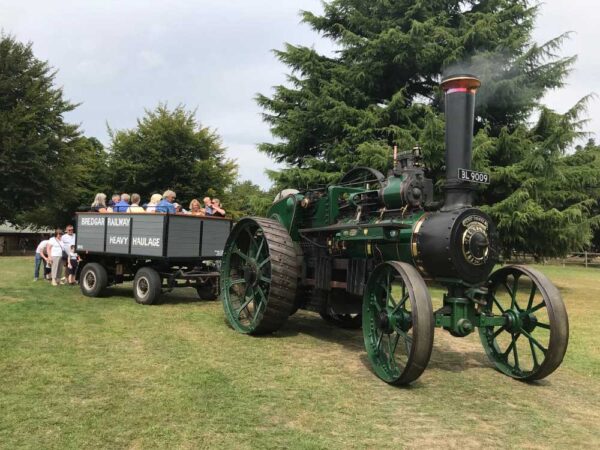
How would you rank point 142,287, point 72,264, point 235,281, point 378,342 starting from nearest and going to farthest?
point 378,342, point 235,281, point 142,287, point 72,264

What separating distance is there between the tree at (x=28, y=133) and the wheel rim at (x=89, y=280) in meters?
15.6

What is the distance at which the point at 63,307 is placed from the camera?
8.55m

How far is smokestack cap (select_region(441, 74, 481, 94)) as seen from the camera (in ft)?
16.0

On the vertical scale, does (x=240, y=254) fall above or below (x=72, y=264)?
above

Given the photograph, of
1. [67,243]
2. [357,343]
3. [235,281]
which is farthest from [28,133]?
[357,343]

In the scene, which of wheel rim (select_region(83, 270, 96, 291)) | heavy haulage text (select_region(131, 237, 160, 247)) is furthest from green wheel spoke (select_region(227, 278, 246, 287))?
wheel rim (select_region(83, 270, 96, 291))

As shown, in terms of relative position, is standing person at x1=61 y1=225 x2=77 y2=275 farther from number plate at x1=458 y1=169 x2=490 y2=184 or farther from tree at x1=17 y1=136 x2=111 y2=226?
tree at x1=17 y1=136 x2=111 y2=226

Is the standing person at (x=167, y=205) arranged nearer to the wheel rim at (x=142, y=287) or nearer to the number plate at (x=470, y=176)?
the wheel rim at (x=142, y=287)

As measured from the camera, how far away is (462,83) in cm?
490

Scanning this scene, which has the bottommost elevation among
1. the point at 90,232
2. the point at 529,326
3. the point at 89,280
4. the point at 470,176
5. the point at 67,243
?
the point at 89,280

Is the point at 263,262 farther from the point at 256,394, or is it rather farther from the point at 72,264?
the point at 72,264

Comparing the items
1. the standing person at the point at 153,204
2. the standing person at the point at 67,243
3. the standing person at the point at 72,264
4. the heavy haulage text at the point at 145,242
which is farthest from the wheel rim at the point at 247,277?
the standing person at the point at 67,243

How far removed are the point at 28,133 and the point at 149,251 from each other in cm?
1881

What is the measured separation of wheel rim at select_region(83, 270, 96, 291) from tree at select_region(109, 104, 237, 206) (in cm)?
1810
